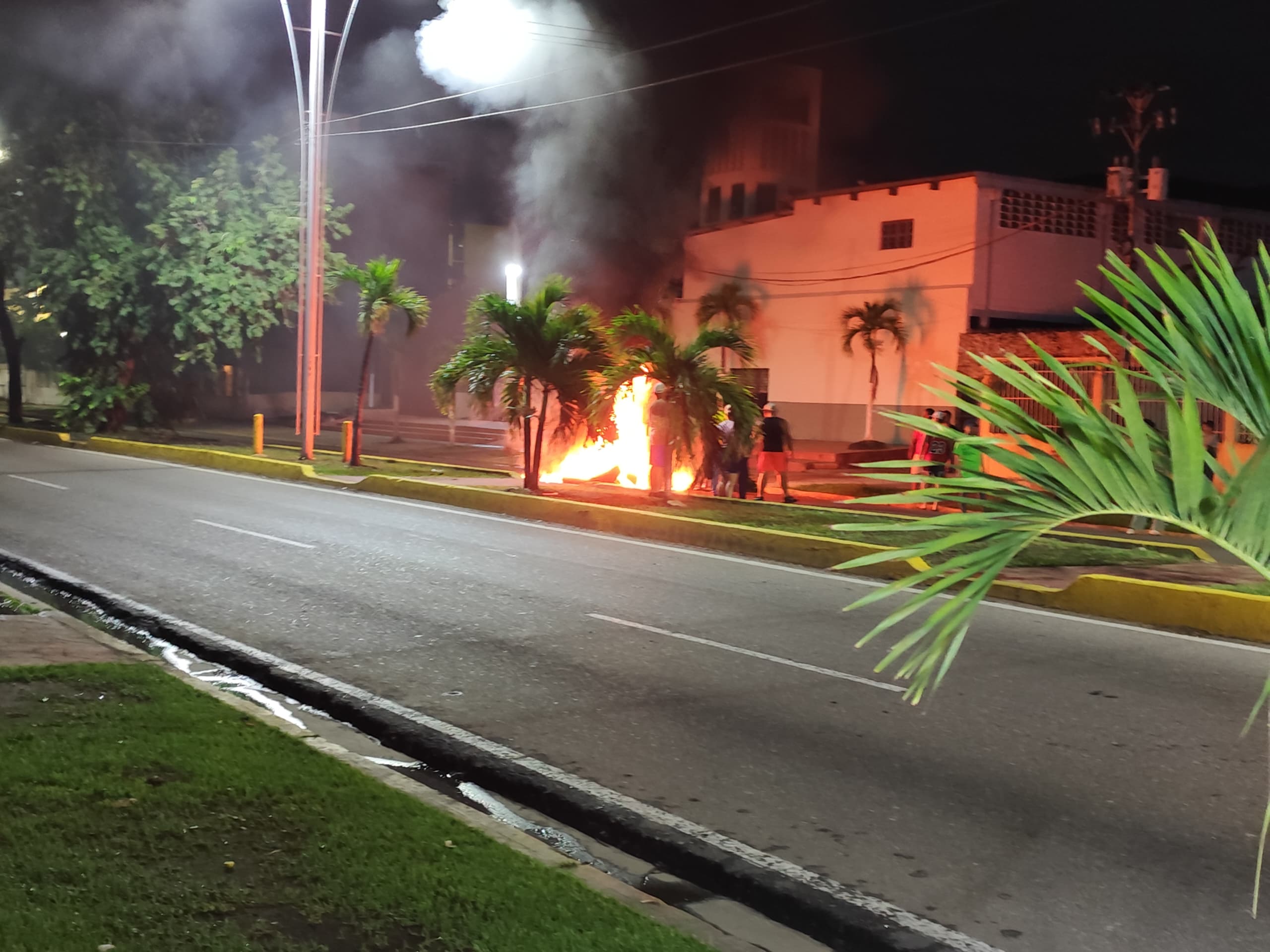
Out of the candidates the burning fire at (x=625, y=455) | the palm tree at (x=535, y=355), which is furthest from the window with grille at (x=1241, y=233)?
the palm tree at (x=535, y=355)

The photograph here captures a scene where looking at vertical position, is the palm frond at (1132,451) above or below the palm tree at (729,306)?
below

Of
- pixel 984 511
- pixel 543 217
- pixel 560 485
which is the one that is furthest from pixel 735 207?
pixel 984 511

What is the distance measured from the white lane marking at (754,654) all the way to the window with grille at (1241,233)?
25370 millimetres

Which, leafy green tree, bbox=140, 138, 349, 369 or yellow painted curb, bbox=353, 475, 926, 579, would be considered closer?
yellow painted curb, bbox=353, 475, 926, 579

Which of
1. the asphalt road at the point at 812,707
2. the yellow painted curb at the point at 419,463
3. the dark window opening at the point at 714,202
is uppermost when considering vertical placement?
the dark window opening at the point at 714,202

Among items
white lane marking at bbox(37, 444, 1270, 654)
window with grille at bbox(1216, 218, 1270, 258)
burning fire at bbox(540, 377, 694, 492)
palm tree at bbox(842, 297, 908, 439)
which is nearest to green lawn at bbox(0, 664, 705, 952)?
white lane marking at bbox(37, 444, 1270, 654)

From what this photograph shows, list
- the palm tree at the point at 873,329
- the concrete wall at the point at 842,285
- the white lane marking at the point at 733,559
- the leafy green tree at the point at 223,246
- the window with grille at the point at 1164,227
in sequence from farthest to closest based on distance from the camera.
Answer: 1. the window with grille at the point at 1164,227
2. the palm tree at the point at 873,329
3. the concrete wall at the point at 842,285
4. the leafy green tree at the point at 223,246
5. the white lane marking at the point at 733,559

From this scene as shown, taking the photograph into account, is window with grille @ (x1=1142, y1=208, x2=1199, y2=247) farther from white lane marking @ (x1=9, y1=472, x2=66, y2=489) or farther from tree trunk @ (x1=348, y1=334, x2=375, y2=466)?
white lane marking @ (x1=9, y1=472, x2=66, y2=489)

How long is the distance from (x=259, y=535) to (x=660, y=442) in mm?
5720

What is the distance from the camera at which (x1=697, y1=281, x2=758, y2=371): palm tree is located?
108 feet

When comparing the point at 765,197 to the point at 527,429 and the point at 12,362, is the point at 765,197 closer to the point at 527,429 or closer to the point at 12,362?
the point at 12,362

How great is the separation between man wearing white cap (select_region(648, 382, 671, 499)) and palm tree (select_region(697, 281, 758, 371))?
1559 cm

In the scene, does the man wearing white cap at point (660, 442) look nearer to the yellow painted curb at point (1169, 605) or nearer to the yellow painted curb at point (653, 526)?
the yellow painted curb at point (653, 526)

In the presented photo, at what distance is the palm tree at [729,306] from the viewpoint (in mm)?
33000
